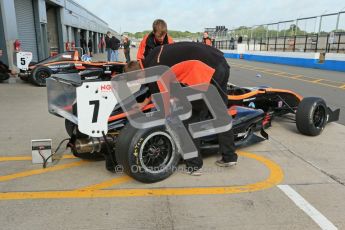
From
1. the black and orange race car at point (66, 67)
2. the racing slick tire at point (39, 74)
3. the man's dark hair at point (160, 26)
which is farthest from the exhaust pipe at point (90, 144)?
the racing slick tire at point (39, 74)

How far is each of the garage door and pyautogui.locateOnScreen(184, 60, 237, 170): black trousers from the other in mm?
13661

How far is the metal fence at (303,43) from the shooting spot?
20023 mm

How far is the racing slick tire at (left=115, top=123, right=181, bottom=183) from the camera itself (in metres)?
3.44

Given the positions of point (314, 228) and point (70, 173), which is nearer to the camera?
point (314, 228)

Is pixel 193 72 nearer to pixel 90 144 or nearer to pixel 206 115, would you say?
pixel 206 115

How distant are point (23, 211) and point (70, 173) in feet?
2.94

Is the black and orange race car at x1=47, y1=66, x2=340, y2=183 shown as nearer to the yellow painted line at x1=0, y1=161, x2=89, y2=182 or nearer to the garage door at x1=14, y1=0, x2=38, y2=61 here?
the yellow painted line at x1=0, y1=161, x2=89, y2=182

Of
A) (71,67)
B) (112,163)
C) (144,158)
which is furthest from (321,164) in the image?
(71,67)

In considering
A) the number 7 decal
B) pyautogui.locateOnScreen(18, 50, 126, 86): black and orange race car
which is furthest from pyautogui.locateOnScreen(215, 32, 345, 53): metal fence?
the number 7 decal

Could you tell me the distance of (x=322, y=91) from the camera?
10242 millimetres

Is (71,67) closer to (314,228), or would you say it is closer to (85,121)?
(85,121)

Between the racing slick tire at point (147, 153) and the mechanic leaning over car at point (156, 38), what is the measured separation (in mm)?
1008

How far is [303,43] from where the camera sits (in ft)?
77.2

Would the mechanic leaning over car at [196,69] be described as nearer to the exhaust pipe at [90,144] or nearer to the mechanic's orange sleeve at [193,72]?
the mechanic's orange sleeve at [193,72]
